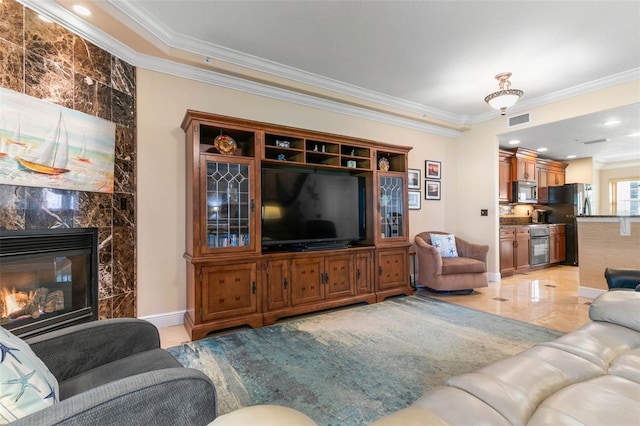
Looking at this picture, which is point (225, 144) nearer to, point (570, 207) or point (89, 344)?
point (89, 344)

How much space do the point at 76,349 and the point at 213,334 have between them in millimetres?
1680

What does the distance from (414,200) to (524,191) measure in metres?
3.12

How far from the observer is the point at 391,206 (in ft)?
14.6

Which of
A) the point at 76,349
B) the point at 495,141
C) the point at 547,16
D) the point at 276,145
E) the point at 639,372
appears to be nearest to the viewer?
the point at 639,372

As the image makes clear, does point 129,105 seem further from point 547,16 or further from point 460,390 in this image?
point 547,16

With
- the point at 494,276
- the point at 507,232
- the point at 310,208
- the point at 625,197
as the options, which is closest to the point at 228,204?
the point at 310,208

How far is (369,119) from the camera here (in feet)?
15.9

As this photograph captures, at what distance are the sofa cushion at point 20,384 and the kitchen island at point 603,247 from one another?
5680 millimetres

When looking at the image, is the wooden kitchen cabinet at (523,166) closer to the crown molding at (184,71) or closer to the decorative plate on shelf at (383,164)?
the crown molding at (184,71)

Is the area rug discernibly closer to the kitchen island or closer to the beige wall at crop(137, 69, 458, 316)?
the beige wall at crop(137, 69, 458, 316)

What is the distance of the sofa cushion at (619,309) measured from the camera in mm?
1650

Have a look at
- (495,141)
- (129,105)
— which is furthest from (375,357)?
(495,141)

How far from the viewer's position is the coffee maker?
7.36 metres

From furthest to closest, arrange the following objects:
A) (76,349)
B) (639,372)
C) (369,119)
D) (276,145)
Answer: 1. (369,119)
2. (276,145)
3. (76,349)
4. (639,372)
